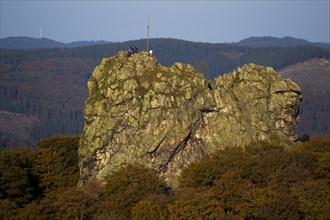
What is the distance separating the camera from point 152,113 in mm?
61688

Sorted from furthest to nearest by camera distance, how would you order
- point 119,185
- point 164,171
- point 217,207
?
1. point 164,171
2. point 119,185
3. point 217,207

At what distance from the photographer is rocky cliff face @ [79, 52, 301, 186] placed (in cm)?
6144

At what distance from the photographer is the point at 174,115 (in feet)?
202

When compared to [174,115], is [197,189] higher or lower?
lower

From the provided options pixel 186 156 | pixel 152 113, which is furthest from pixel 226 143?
pixel 152 113

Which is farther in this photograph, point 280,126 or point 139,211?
point 280,126

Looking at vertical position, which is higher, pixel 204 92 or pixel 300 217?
pixel 204 92

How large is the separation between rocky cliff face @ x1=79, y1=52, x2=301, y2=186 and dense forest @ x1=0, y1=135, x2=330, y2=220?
2804 mm

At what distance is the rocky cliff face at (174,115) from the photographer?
61438 millimetres

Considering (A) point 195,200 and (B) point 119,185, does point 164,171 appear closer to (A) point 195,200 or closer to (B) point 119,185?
(B) point 119,185

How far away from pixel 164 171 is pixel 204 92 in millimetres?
9849

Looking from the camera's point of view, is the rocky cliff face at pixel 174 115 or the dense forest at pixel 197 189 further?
the rocky cliff face at pixel 174 115

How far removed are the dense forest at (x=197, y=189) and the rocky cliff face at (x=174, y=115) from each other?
280cm

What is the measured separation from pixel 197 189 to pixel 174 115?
10570 millimetres
